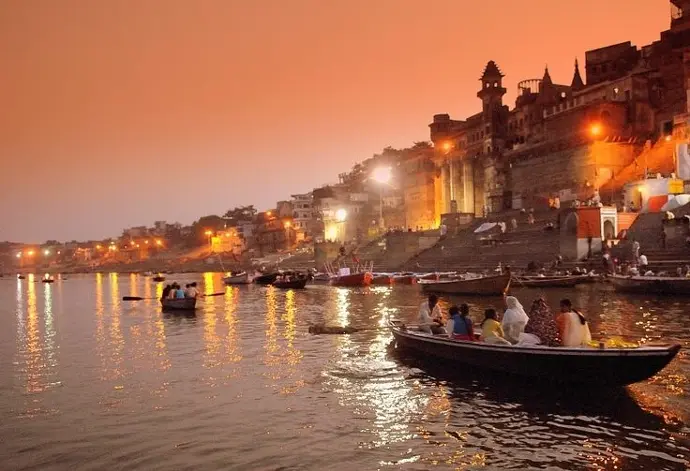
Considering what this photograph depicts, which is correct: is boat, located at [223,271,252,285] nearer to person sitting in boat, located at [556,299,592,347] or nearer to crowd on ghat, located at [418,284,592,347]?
crowd on ghat, located at [418,284,592,347]

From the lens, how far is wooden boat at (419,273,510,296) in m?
33.1

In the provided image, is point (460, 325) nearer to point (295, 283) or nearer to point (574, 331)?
point (574, 331)

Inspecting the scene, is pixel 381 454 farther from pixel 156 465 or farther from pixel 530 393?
pixel 530 393

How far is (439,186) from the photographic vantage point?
80125 millimetres

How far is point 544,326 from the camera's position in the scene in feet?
38.8

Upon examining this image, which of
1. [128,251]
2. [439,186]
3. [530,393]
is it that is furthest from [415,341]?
[128,251]

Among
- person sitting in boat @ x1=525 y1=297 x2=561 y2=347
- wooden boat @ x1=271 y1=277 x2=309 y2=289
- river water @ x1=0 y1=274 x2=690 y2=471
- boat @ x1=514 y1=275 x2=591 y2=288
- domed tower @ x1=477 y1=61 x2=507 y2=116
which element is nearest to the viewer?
river water @ x1=0 y1=274 x2=690 y2=471

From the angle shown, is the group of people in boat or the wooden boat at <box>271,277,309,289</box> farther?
the wooden boat at <box>271,277,309,289</box>

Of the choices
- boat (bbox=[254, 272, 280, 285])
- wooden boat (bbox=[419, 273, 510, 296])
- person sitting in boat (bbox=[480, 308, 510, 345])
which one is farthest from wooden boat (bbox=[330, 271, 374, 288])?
person sitting in boat (bbox=[480, 308, 510, 345])

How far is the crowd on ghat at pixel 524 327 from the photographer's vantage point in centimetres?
1144

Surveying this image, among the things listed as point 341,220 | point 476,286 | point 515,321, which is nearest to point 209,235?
point 341,220

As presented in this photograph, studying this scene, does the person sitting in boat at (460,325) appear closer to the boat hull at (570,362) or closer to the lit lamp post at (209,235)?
the boat hull at (570,362)

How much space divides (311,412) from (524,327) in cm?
463

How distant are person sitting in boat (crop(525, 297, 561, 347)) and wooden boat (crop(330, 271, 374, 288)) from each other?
1464 inches
